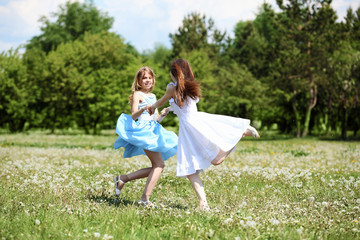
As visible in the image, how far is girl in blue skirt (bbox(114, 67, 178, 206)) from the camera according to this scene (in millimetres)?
6051

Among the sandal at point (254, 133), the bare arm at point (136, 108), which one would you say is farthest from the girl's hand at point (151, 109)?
the sandal at point (254, 133)

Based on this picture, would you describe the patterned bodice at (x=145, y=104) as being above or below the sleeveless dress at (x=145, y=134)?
above

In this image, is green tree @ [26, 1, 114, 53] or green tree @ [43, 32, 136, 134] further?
green tree @ [26, 1, 114, 53]

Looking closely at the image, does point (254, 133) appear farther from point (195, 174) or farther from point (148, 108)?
point (148, 108)

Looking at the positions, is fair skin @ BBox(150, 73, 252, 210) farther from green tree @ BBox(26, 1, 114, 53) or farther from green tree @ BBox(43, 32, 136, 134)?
green tree @ BBox(26, 1, 114, 53)

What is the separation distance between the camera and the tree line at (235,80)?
34.4 m

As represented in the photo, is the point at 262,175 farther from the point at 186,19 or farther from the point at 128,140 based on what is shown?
the point at 186,19

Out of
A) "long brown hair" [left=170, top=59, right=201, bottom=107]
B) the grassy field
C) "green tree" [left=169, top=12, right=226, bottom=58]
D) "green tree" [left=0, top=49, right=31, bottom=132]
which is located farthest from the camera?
"green tree" [left=169, top=12, right=226, bottom=58]

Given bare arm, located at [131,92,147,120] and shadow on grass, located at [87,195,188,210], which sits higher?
bare arm, located at [131,92,147,120]

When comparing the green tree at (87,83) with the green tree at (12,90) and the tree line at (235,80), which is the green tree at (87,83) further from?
the green tree at (12,90)

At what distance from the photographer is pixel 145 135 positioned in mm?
6070

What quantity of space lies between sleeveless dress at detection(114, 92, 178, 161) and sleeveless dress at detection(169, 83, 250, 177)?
37cm

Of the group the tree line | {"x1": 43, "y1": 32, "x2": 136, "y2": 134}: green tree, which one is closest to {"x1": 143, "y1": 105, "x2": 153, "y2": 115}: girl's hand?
the tree line

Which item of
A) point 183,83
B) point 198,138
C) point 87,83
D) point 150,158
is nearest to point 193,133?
point 198,138
